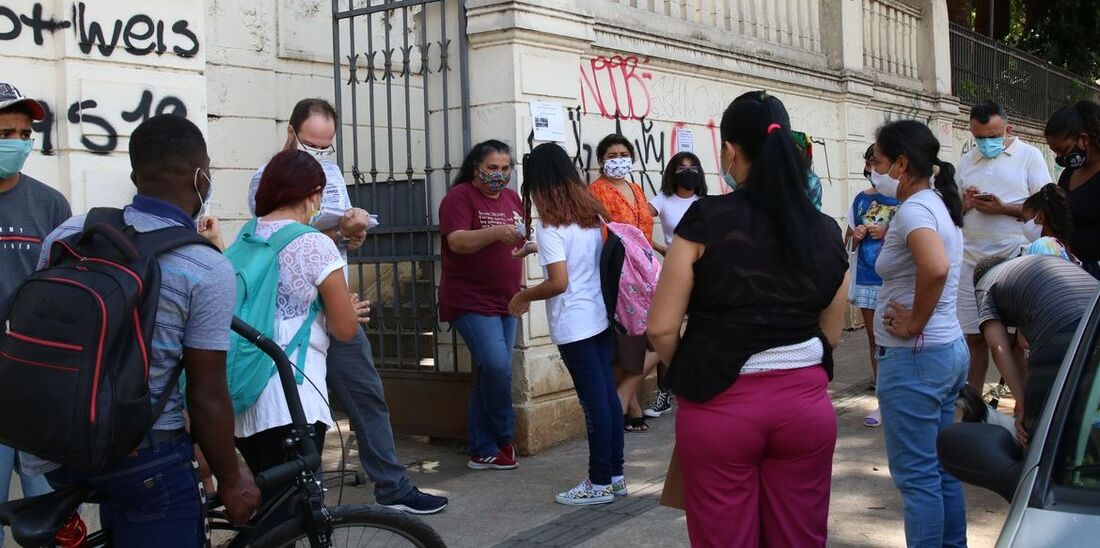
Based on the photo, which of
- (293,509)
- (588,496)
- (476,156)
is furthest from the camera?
(476,156)

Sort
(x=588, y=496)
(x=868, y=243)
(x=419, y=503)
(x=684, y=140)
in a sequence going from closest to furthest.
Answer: (x=419, y=503)
(x=588, y=496)
(x=868, y=243)
(x=684, y=140)

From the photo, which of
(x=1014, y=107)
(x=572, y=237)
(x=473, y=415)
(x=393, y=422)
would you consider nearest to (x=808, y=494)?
(x=572, y=237)

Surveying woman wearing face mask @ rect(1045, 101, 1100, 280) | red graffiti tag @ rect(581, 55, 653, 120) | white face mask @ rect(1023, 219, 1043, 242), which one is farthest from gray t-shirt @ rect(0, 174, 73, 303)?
white face mask @ rect(1023, 219, 1043, 242)

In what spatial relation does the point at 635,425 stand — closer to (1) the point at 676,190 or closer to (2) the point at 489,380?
(2) the point at 489,380

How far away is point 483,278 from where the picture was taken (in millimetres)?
6094

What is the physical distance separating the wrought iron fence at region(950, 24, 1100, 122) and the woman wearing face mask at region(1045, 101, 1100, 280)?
8567mm

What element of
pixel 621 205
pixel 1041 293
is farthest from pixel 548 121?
pixel 1041 293

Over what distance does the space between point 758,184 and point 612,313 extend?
2.39 metres

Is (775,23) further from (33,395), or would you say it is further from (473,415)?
(33,395)

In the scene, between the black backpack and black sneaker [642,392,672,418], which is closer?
the black backpack

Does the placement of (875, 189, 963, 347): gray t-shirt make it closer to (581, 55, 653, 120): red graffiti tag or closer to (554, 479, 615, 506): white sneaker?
(554, 479, 615, 506): white sneaker

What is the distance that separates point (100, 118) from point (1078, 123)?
4.77 metres

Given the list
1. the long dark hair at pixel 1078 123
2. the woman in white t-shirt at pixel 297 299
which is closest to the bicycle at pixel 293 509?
the woman in white t-shirt at pixel 297 299

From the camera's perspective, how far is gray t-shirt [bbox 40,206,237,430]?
108 inches
